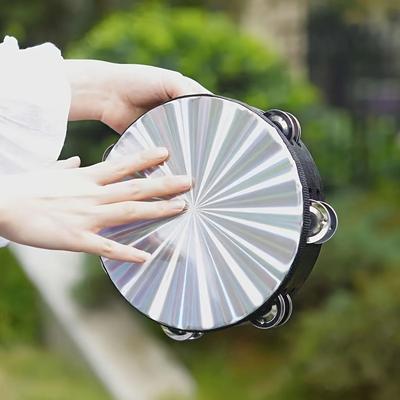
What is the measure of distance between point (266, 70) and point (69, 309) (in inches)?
58.3

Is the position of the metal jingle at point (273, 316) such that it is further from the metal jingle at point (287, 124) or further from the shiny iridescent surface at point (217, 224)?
the metal jingle at point (287, 124)

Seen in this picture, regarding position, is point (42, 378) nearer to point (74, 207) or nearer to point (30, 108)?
point (30, 108)

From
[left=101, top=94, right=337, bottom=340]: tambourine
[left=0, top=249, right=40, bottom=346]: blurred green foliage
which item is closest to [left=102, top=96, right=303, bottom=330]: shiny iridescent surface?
[left=101, top=94, right=337, bottom=340]: tambourine

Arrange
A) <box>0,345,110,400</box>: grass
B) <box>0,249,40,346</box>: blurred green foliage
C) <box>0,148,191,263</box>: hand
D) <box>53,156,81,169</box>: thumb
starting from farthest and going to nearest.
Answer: <box>0,249,40,346</box>: blurred green foliage
<box>0,345,110,400</box>: grass
<box>53,156,81,169</box>: thumb
<box>0,148,191,263</box>: hand

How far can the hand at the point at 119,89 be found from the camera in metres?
1.03

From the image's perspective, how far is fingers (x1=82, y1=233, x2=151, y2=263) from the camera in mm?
857

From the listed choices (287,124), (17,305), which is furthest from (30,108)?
(17,305)

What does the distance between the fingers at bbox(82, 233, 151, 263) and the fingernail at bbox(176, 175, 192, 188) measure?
82 millimetres

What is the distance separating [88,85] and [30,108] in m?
0.10

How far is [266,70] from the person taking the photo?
4320 mm

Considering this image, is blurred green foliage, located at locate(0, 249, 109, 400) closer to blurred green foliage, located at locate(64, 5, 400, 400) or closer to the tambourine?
blurred green foliage, located at locate(64, 5, 400, 400)

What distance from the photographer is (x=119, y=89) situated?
1060mm

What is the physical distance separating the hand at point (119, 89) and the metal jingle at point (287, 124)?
124 millimetres

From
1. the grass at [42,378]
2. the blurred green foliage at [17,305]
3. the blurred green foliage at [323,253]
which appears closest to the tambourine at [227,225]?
the blurred green foliage at [323,253]
